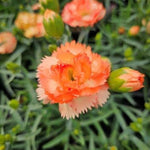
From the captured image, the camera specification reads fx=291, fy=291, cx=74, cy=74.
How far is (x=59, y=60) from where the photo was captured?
2.25 feet

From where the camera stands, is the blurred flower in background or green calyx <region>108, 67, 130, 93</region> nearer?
green calyx <region>108, 67, 130, 93</region>

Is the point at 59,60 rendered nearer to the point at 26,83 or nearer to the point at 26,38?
the point at 26,83

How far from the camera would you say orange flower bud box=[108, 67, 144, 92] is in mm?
691

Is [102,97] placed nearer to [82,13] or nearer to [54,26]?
[54,26]

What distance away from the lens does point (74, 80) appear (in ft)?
2.28

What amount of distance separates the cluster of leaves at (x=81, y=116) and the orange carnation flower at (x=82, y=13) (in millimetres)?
71

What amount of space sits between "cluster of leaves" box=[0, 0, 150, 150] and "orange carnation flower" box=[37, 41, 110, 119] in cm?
27

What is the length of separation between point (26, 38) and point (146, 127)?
61cm

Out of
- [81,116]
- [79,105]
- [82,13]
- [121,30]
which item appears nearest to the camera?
[79,105]

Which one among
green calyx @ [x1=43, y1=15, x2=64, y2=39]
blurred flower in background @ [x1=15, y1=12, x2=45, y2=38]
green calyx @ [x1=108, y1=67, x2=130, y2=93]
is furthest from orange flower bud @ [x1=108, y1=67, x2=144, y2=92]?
blurred flower in background @ [x1=15, y1=12, x2=45, y2=38]

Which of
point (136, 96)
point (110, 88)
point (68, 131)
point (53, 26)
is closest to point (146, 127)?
point (136, 96)

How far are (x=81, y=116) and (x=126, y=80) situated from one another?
0.94 feet

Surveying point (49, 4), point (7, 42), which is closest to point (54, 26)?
point (49, 4)

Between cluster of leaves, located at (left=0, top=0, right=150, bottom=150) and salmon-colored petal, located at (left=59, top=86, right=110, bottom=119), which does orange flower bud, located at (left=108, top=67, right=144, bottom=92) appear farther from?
cluster of leaves, located at (left=0, top=0, right=150, bottom=150)
